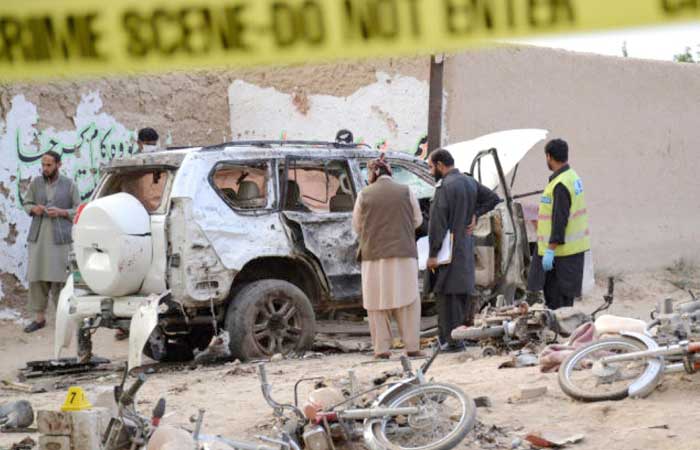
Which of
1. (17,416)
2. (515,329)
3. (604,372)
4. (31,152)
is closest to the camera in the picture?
(604,372)

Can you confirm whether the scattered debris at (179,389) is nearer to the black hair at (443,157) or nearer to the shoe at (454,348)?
Result: the shoe at (454,348)

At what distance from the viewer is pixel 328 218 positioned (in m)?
9.38

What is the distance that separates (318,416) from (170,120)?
8.01 m

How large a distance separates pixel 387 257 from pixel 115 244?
190 centimetres

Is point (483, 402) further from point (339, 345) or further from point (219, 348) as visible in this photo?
point (339, 345)

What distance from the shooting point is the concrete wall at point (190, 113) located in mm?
11836

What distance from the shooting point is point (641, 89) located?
1556 centimetres

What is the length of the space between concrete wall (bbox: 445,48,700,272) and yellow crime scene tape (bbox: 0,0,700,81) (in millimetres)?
11258

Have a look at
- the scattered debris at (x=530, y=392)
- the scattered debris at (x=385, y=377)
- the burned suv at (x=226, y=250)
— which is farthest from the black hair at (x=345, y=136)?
the scattered debris at (x=530, y=392)

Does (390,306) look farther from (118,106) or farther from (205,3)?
(205,3)

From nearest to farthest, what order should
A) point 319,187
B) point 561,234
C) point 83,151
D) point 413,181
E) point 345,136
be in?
point 561,234
point 319,187
point 413,181
point 345,136
point 83,151

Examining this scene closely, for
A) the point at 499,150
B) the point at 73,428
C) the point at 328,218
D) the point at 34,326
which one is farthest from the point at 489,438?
the point at 34,326

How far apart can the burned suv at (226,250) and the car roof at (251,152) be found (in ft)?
0.04

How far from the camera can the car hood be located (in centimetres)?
1061
